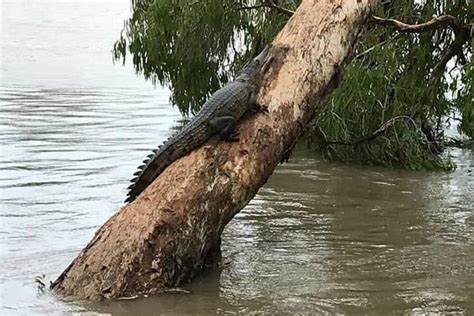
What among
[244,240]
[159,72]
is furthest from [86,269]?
[159,72]

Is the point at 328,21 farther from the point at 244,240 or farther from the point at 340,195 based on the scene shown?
the point at 340,195

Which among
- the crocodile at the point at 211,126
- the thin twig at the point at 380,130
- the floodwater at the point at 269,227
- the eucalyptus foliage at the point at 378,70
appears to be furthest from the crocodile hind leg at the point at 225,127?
the thin twig at the point at 380,130

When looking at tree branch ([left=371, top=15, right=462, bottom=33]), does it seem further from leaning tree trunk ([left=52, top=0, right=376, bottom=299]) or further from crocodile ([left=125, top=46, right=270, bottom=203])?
crocodile ([left=125, top=46, right=270, bottom=203])

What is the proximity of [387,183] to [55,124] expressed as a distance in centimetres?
624

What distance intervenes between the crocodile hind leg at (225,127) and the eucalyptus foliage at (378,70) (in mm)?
4308

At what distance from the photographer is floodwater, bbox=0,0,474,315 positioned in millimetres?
6273

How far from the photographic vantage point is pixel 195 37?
42.6 ft

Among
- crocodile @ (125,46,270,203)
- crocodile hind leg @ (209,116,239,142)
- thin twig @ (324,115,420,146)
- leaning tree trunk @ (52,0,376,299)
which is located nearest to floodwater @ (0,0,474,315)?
leaning tree trunk @ (52,0,376,299)

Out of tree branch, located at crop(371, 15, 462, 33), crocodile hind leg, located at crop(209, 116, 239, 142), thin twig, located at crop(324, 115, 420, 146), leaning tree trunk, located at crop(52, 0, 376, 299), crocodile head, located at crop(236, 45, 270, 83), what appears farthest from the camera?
thin twig, located at crop(324, 115, 420, 146)

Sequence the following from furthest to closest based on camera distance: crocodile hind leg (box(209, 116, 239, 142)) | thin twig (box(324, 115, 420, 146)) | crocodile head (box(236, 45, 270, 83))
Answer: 1. thin twig (box(324, 115, 420, 146))
2. crocodile head (box(236, 45, 270, 83))
3. crocodile hind leg (box(209, 116, 239, 142))

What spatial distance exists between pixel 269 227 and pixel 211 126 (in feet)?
6.90

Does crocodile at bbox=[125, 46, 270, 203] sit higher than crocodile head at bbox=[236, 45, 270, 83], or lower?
lower

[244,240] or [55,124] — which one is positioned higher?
[55,124]

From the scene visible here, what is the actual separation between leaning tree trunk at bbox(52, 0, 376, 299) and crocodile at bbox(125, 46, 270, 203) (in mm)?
72
